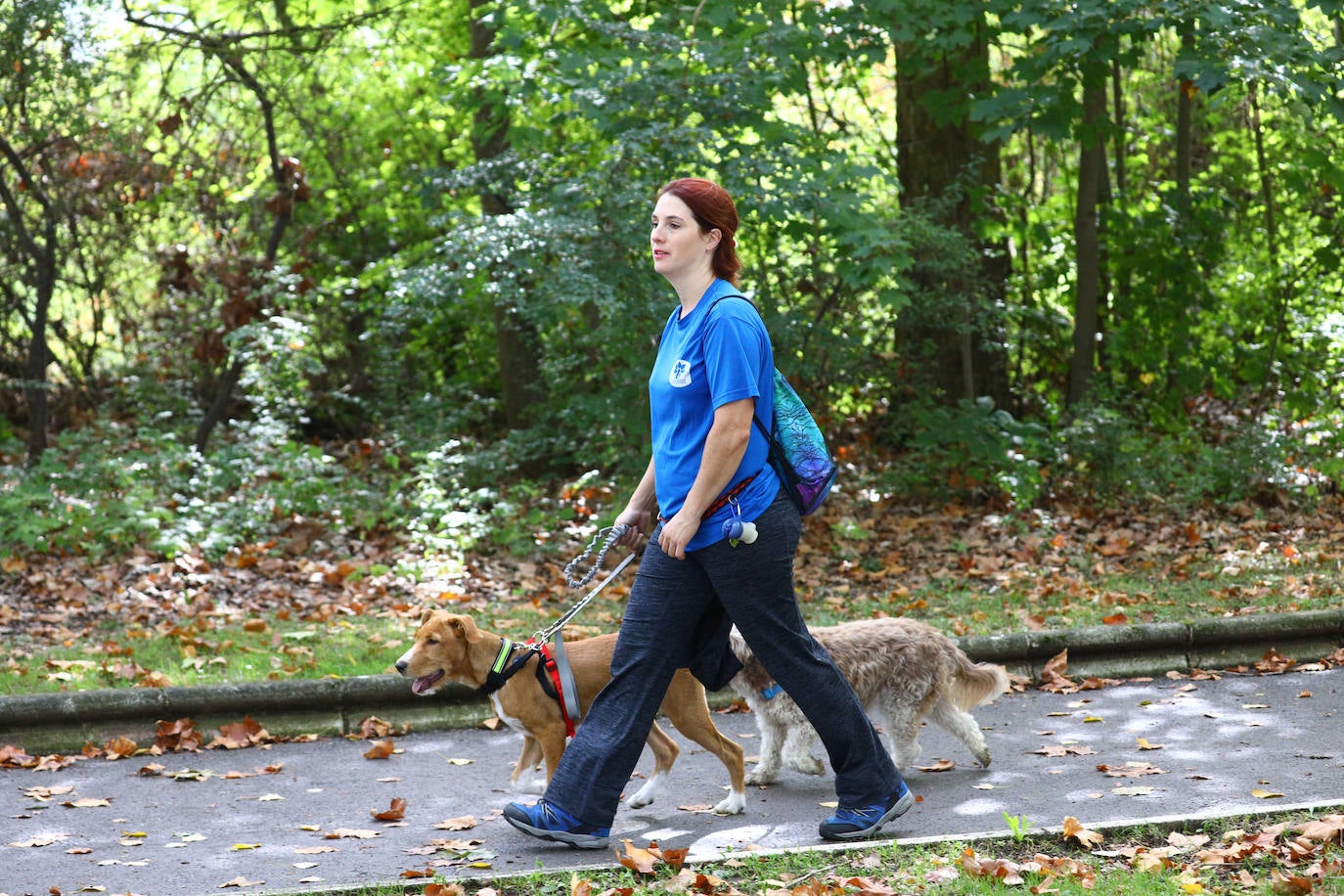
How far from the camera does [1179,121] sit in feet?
50.8

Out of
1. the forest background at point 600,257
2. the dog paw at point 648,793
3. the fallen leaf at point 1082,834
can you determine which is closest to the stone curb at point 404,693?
the dog paw at point 648,793

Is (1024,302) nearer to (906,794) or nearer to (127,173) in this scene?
(127,173)

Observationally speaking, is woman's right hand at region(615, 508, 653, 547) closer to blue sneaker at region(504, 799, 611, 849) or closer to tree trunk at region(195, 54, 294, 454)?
blue sneaker at region(504, 799, 611, 849)

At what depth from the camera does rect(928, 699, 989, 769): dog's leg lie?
568 centimetres

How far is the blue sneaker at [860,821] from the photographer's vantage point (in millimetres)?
4602

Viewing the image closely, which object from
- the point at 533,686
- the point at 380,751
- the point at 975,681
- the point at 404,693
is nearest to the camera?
the point at 533,686

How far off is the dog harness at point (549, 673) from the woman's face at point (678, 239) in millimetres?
1536

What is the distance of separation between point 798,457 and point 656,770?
164 cm

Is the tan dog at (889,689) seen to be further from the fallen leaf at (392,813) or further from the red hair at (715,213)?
the red hair at (715,213)

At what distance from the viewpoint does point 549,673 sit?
5.20 m

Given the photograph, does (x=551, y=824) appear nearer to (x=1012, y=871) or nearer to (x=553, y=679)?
(x=553, y=679)

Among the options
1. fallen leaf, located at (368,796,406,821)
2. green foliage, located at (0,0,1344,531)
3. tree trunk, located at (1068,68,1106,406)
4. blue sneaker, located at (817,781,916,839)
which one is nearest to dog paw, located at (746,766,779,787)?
blue sneaker, located at (817,781,916,839)

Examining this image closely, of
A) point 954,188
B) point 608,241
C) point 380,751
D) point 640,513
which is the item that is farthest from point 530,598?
point 954,188

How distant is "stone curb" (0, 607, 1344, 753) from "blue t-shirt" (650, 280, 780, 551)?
9.20ft
